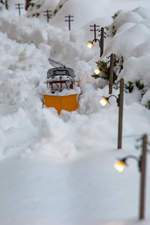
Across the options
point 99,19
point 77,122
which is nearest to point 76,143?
point 77,122

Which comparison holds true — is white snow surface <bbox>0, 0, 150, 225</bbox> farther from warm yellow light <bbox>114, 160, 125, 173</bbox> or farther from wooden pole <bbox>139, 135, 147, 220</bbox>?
warm yellow light <bbox>114, 160, 125, 173</bbox>

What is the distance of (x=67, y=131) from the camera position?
9188 millimetres

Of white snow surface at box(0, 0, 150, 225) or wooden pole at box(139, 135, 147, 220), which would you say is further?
white snow surface at box(0, 0, 150, 225)

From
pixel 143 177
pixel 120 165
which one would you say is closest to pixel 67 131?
pixel 120 165

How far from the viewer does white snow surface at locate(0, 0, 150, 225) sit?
227 inches

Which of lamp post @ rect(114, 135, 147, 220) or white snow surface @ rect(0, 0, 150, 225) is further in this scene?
white snow surface @ rect(0, 0, 150, 225)

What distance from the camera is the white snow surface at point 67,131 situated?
577cm

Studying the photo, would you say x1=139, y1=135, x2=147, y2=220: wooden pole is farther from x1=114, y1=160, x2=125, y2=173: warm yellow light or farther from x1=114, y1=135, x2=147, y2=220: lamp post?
x1=114, y1=160, x2=125, y2=173: warm yellow light

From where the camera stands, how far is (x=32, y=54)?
53.5 feet

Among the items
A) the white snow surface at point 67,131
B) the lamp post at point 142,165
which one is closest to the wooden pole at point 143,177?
the lamp post at point 142,165

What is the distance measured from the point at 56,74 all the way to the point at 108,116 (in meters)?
3.85

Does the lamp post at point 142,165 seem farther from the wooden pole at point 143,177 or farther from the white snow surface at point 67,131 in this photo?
the white snow surface at point 67,131

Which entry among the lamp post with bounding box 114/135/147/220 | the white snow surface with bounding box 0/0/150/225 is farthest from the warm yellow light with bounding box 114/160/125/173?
the white snow surface with bounding box 0/0/150/225

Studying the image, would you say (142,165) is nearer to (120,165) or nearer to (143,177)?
(143,177)
